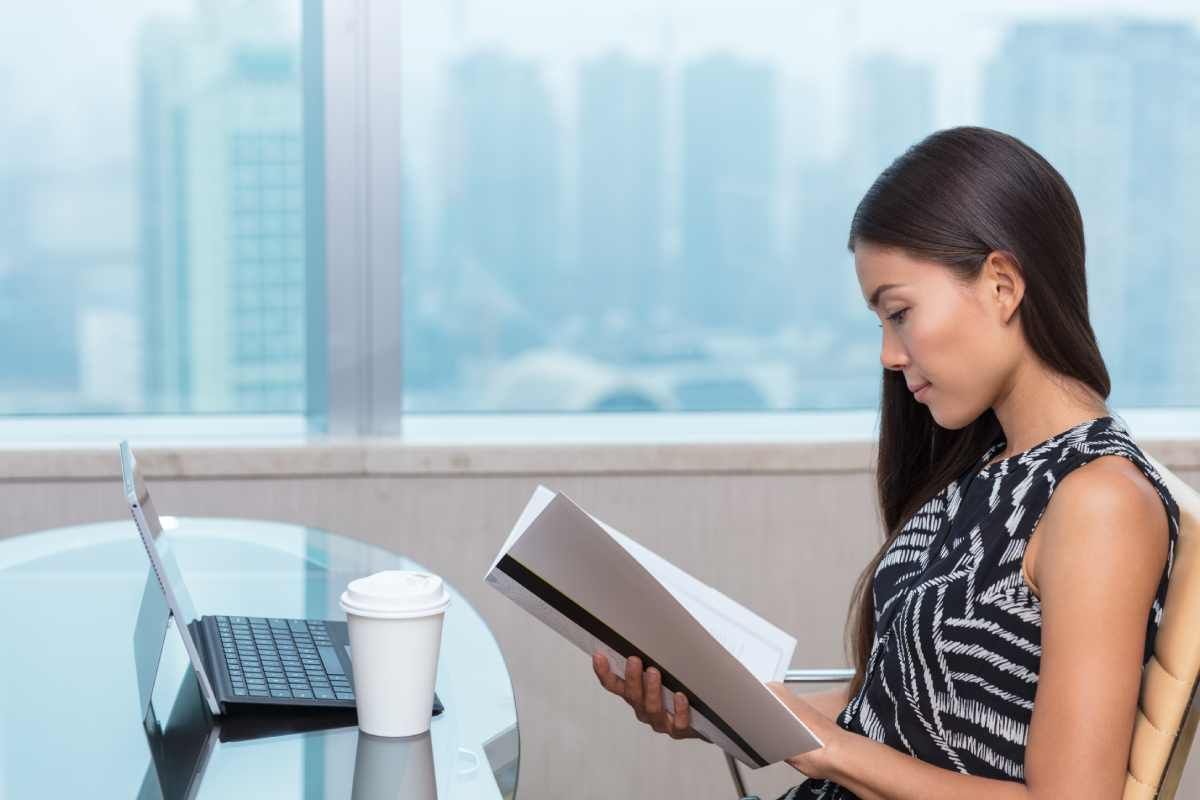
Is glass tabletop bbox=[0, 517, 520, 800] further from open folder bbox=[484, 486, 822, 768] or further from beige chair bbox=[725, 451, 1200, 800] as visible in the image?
beige chair bbox=[725, 451, 1200, 800]

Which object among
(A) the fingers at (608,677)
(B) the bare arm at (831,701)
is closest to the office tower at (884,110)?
(B) the bare arm at (831,701)

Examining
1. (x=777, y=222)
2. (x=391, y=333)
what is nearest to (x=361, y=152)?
(x=391, y=333)

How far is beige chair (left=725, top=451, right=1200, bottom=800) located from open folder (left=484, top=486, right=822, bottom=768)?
0.27 meters

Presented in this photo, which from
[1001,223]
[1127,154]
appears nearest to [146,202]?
[1001,223]

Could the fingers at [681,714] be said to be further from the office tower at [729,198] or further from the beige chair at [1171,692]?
the office tower at [729,198]

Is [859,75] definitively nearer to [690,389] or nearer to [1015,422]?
[690,389]

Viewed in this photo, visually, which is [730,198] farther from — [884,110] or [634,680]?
[634,680]

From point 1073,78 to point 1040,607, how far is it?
174cm

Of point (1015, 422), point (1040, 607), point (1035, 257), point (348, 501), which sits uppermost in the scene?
point (1035, 257)

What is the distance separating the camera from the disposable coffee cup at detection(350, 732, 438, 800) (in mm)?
938

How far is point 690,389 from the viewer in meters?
2.57

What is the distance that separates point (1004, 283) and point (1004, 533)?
0.23m

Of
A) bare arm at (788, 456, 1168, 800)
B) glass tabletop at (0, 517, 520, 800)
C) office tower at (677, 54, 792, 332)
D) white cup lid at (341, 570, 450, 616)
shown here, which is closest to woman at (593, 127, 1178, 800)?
bare arm at (788, 456, 1168, 800)

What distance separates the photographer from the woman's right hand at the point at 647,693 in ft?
4.06
